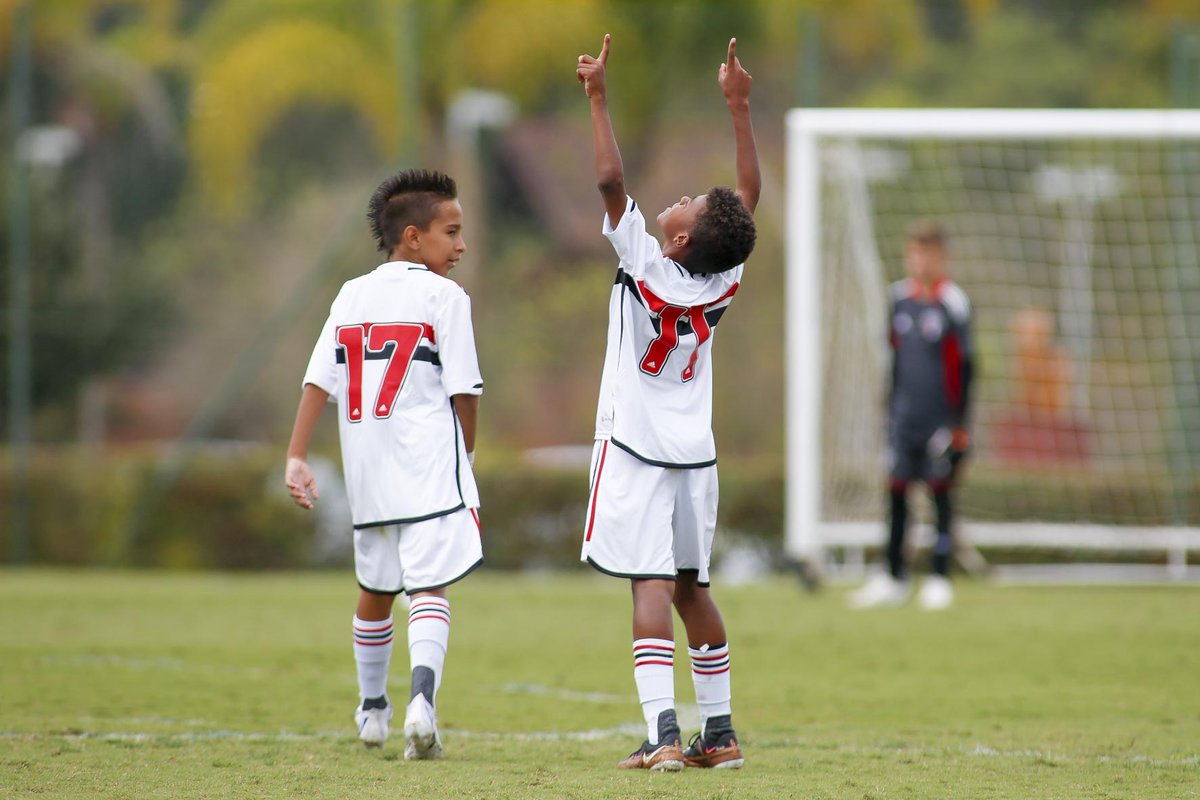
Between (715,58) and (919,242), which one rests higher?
(715,58)

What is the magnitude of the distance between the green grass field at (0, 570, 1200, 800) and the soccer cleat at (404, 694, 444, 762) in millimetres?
86

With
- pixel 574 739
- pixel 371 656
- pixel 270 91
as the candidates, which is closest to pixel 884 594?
pixel 574 739

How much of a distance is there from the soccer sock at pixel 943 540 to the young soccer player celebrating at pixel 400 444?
5.97 metres

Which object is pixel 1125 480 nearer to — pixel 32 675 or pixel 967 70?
pixel 32 675

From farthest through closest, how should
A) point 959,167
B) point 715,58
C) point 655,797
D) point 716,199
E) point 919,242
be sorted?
point 715,58, point 959,167, point 919,242, point 716,199, point 655,797

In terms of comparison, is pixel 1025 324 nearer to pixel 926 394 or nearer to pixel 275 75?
pixel 926 394

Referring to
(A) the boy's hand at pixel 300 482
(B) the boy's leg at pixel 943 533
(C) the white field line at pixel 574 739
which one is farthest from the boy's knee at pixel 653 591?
(B) the boy's leg at pixel 943 533

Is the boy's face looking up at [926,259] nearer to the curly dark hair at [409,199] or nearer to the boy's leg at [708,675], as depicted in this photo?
the curly dark hair at [409,199]

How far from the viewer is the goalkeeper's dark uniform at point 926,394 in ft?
33.9

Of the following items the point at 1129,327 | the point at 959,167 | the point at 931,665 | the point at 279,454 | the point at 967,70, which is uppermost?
the point at 967,70

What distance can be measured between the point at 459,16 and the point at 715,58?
4.07 metres

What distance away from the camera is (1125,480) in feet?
45.0

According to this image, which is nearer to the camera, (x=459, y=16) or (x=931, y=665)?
(x=931, y=665)

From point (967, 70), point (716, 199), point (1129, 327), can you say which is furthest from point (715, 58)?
point (716, 199)
